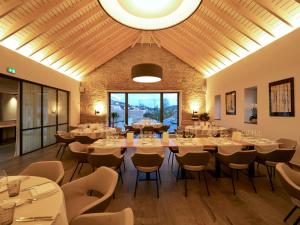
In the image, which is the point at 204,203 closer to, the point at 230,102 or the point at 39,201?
the point at 39,201

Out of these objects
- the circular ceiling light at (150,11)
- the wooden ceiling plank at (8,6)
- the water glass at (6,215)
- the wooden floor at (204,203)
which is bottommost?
the wooden floor at (204,203)

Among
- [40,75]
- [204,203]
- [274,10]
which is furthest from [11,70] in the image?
[274,10]

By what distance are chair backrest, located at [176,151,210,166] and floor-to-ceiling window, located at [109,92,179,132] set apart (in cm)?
780

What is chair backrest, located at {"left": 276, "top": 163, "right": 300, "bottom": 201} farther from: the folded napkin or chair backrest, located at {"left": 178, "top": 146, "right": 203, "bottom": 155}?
the folded napkin

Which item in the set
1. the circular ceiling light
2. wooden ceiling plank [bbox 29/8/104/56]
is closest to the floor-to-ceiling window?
wooden ceiling plank [bbox 29/8/104/56]

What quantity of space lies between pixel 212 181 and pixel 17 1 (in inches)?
231

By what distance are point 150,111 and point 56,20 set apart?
23.2ft

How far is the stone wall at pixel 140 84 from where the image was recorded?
414 inches

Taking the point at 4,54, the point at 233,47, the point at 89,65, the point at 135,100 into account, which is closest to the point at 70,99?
the point at 89,65

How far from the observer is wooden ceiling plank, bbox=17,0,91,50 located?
514cm

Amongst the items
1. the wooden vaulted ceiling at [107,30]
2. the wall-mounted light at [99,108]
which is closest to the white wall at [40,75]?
the wooden vaulted ceiling at [107,30]

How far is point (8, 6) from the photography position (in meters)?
3.98

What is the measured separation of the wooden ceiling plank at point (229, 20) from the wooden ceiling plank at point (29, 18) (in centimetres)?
425

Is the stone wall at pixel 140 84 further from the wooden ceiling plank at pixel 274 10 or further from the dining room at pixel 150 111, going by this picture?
the wooden ceiling plank at pixel 274 10
